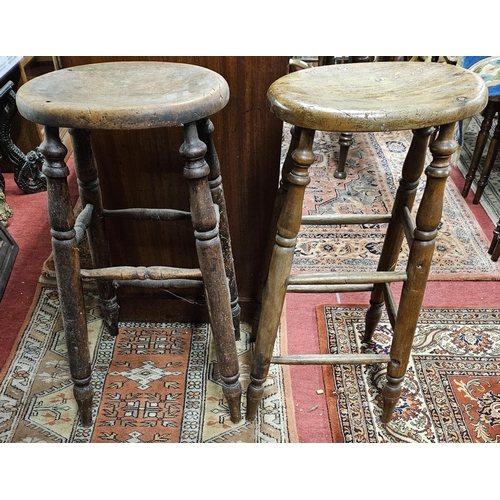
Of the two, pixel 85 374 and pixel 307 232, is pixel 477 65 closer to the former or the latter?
pixel 307 232

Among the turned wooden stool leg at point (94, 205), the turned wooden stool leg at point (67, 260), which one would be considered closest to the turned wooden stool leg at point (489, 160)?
the turned wooden stool leg at point (94, 205)

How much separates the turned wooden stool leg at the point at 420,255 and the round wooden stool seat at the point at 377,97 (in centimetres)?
6

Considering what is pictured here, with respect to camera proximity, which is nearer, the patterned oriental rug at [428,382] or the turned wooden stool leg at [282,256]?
the turned wooden stool leg at [282,256]

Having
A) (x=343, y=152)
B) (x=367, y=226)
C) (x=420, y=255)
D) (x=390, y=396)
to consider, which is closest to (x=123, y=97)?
(x=420, y=255)

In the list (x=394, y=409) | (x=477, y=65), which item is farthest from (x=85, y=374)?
(x=477, y=65)

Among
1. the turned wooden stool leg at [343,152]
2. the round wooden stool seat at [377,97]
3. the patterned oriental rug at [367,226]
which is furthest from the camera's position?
the turned wooden stool leg at [343,152]

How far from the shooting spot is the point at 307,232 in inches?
80.2

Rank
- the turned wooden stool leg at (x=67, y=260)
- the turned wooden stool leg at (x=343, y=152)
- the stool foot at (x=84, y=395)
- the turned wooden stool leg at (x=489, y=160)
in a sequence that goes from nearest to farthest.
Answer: the turned wooden stool leg at (x=67, y=260) < the stool foot at (x=84, y=395) < the turned wooden stool leg at (x=489, y=160) < the turned wooden stool leg at (x=343, y=152)

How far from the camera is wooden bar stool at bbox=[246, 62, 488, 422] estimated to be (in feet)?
2.67

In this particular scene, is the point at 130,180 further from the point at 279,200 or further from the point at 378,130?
the point at 378,130

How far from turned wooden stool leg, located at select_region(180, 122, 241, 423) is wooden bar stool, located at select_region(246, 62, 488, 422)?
59 mm

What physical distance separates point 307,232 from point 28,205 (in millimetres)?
1247

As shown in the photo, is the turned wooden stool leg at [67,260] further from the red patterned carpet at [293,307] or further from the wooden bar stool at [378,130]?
the wooden bar stool at [378,130]

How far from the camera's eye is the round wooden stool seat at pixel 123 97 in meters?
0.81
